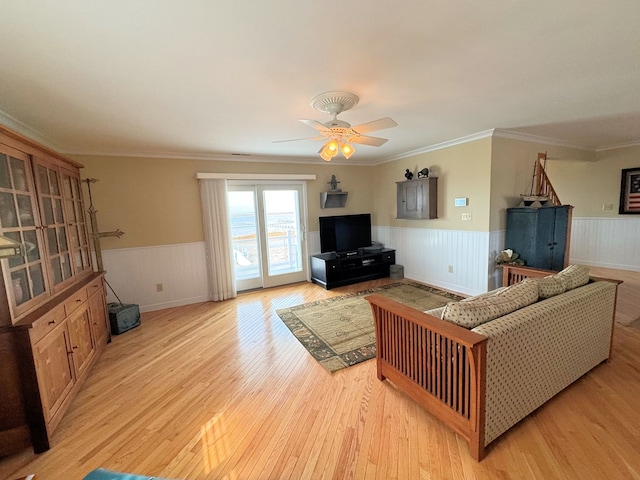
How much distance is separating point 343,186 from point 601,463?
16.0 feet

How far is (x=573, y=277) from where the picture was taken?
2.23 m

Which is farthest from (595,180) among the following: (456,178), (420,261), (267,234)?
(267,234)

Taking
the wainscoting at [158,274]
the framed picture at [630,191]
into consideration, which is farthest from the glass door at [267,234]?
the framed picture at [630,191]

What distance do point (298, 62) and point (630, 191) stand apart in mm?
6696

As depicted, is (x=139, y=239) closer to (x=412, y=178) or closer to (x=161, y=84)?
(x=161, y=84)

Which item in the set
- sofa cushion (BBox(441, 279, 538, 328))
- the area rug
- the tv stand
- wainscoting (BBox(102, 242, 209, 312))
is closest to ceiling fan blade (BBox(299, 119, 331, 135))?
sofa cushion (BBox(441, 279, 538, 328))

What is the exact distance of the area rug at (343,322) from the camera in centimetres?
273

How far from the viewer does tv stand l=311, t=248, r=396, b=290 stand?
4961 millimetres

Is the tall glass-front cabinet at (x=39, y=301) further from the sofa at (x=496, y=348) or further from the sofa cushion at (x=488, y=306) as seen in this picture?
the sofa cushion at (x=488, y=306)

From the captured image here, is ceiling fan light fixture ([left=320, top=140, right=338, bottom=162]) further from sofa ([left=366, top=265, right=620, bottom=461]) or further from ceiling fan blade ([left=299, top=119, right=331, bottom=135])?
sofa ([left=366, top=265, right=620, bottom=461])

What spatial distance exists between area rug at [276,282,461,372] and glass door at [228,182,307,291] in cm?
124

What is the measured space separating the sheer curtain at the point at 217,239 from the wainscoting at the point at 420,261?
0.54 feet

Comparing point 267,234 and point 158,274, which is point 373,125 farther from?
point 158,274

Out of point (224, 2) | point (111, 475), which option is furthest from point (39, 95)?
point (111, 475)
